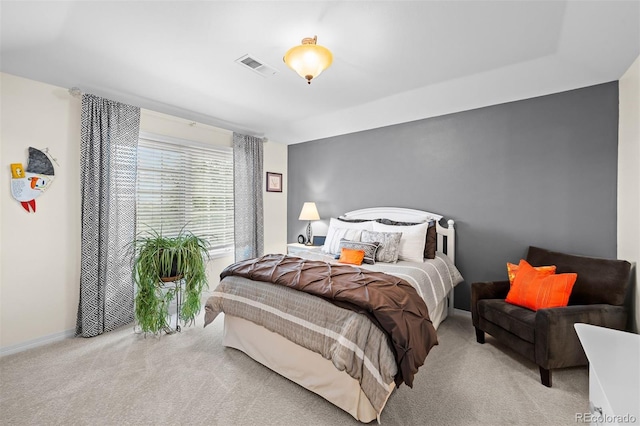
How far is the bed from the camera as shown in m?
1.67

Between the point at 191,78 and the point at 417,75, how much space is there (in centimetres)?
209

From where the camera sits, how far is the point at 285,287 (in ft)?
7.14

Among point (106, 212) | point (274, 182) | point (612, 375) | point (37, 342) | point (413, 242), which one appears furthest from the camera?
point (274, 182)

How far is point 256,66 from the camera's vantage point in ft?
8.17

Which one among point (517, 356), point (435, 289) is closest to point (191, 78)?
point (435, 289)

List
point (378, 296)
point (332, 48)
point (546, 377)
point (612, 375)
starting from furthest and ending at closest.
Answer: point (332, 48) → point (546, 377) → point (378, 296) → point (612, 375)

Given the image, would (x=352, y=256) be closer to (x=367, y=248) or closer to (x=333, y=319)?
(x=367, y=248)

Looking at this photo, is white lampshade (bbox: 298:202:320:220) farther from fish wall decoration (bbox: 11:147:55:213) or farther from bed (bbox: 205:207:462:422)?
fish wall decoration (bbox: 11:147:55:213)

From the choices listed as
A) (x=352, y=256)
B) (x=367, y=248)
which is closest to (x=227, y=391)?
(x=352, y=256)

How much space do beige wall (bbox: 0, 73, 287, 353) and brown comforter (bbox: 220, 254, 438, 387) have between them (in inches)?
72.4

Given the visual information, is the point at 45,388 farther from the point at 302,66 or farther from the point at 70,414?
the point at 302,66

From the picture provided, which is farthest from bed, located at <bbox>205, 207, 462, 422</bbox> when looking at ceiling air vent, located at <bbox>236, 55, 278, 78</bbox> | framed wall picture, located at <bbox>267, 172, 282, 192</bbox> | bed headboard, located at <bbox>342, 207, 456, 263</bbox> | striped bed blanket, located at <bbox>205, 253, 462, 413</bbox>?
framed wall picture, located at <bbox>267, 172, 282, 192</bbox>

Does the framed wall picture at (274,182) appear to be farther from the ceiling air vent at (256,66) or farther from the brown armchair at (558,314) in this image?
the brown armchair at (558,314)

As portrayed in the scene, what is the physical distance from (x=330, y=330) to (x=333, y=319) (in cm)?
7
